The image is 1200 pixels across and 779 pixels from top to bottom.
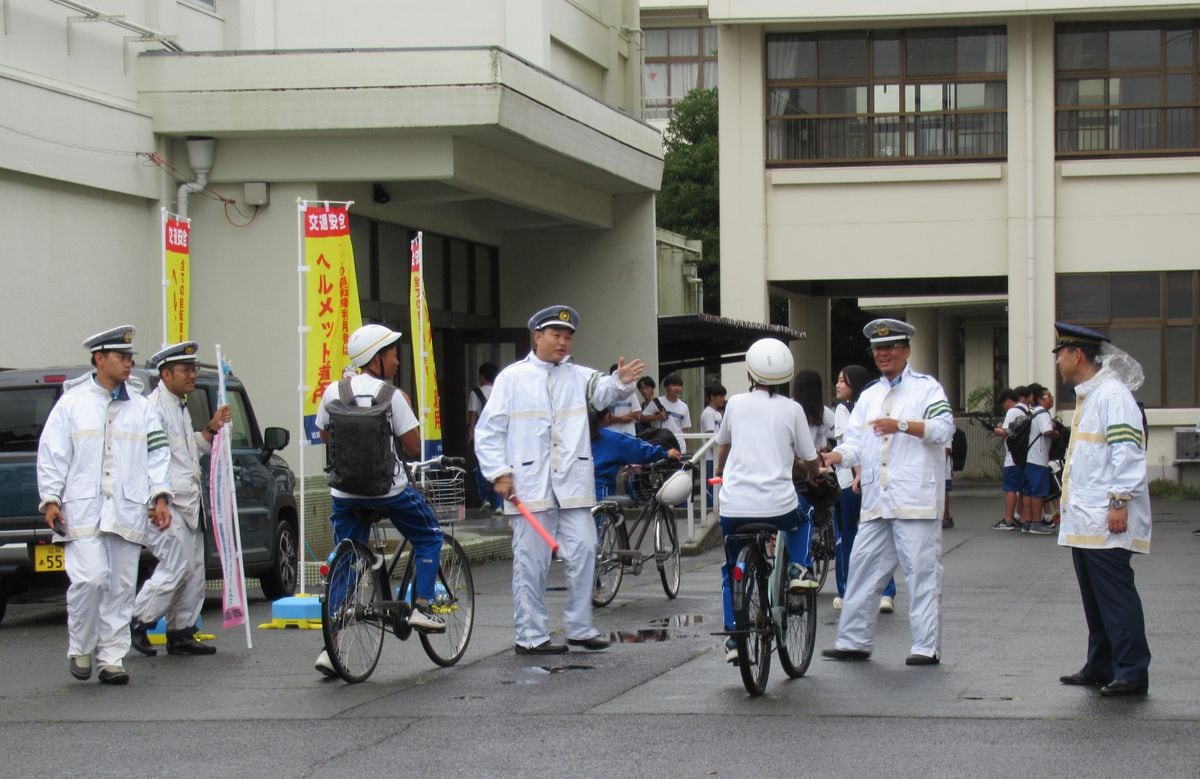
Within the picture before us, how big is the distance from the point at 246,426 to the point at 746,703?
7006mm

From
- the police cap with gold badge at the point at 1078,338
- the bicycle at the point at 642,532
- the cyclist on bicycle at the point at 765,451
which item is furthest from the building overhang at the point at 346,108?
the police cap with gold badge at the point at 1078,338

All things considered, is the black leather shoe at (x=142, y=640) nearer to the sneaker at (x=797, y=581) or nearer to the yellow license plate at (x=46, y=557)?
the yellow license plate at (x=46, y=557)

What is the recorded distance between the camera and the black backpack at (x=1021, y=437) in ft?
73.1

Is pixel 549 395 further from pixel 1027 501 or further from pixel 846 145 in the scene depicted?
pixel 846 145

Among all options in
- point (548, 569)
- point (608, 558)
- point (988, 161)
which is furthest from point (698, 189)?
point (548, 569)

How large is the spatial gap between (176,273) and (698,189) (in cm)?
3017

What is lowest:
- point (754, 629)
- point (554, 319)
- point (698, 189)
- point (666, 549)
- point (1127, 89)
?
point (666, 549)

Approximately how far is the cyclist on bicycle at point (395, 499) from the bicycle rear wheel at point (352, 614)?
0.77ft

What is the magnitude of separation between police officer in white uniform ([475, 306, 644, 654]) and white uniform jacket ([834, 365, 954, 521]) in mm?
1402

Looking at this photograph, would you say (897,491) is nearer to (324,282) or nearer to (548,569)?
(548,569)

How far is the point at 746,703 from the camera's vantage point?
29.2ft

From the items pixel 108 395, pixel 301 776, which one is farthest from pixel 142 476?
pixel 301 776

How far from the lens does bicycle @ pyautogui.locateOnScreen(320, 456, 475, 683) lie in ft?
31.0

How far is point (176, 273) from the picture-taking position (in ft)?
56.0
